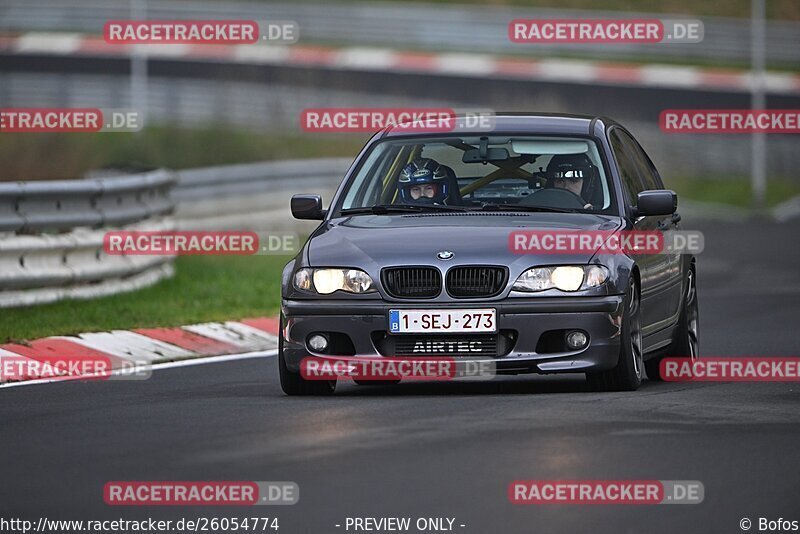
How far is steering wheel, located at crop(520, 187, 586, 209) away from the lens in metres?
11.6

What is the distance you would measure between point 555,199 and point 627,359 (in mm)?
1169

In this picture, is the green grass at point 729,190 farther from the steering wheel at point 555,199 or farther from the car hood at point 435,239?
the car hood at point 435,239

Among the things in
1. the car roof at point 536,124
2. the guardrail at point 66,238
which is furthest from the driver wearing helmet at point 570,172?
the guardrail at point 66,238

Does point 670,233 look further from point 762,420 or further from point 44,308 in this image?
point 44,308

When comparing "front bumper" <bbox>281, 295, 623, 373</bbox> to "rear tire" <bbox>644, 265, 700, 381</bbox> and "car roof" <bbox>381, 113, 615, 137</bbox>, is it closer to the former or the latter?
"car roof" <bbox>381, 113, 615, 137</bbox>

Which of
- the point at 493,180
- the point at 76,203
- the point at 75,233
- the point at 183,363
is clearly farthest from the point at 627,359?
the point at 76,203

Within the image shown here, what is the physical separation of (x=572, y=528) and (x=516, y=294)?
366cm

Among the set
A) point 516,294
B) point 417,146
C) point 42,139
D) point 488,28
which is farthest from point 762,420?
point 488,28

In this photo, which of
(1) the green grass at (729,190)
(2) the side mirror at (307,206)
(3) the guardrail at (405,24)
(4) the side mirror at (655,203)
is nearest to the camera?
(4) the side mirror at (655,203)

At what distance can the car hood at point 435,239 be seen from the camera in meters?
10.8

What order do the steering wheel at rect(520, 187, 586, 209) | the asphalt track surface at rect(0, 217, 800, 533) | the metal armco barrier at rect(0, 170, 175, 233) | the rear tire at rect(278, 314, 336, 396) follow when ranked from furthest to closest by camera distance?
the metal armco barrier at rect(0, 170, 175, 233) → the steering wheel at rect(520, 187, 586, 209) → the rear tire at rect(278, 314, 336, 396) → the asphalt track surface at rect(0, 217, 800, 533)

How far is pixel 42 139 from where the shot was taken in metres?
40.3

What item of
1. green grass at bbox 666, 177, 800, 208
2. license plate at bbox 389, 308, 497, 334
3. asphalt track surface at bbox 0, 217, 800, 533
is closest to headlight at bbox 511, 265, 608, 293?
license plate at bbox 389, 308, 497, 334

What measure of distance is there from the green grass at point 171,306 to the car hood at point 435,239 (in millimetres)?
→ 3348
